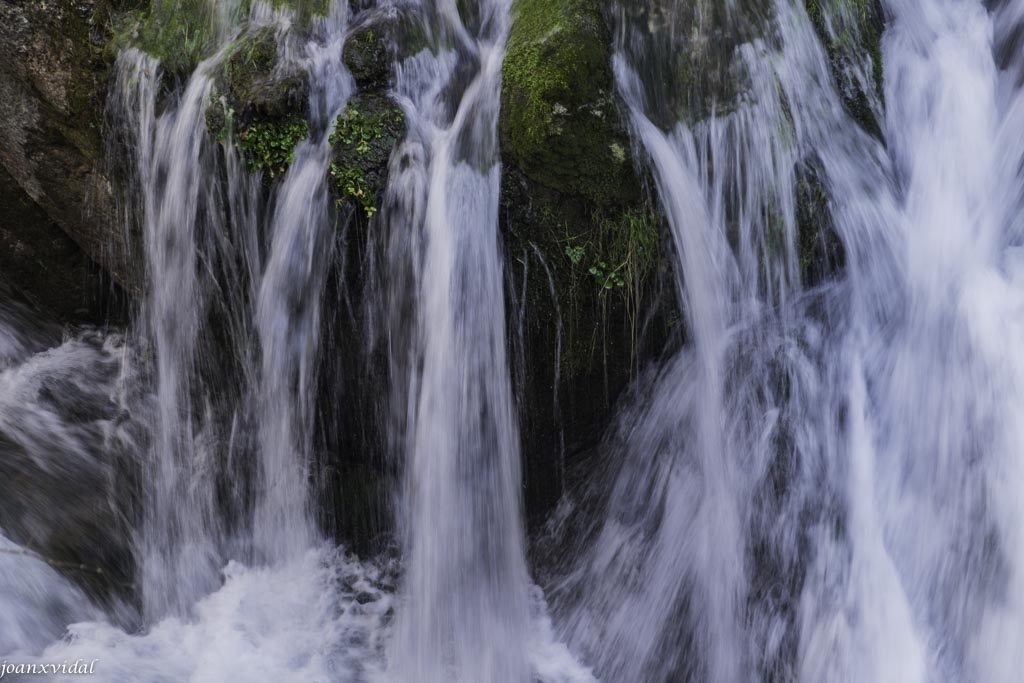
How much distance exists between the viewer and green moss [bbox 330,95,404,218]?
3850 mm

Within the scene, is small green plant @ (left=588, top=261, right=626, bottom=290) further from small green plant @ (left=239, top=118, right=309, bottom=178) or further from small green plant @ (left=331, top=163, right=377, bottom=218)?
small green plant @ (left=239, top=118, right=309, bottom=178)

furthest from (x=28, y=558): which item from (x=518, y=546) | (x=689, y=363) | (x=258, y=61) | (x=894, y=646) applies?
(x=894, y=646)

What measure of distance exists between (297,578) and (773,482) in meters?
2.69

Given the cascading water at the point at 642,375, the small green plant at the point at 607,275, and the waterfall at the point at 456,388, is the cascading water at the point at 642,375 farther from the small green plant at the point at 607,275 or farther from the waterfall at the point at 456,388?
the small green plant at the point at 607,275

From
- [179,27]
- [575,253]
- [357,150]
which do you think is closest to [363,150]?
[357,150]

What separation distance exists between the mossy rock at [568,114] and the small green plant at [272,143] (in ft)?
3.50

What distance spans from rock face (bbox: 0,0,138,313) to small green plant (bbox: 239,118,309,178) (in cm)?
113

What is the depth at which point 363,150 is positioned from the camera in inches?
153

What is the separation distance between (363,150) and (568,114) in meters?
1.05

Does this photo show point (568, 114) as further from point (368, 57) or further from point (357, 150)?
point (368, 57)

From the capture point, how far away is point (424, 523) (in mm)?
4074

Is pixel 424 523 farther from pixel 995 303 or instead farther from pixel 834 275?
pixel 995 303

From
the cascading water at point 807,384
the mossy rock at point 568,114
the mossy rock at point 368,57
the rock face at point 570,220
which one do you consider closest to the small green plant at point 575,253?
the rock face at point 570,220

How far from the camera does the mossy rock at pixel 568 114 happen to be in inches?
145
